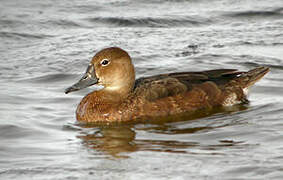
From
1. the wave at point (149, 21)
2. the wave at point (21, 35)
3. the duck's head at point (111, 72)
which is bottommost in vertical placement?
the duck's head at point (111, 72)

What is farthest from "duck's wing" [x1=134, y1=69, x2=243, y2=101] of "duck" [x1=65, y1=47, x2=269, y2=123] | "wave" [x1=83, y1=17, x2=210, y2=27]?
"wave" [x1=83, y1=17, x2=210, y2=27]

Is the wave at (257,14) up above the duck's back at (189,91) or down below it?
above

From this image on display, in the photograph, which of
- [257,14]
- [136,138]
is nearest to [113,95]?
[136,138]

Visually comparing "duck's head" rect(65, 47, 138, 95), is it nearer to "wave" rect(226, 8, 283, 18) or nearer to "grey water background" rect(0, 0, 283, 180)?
"grey water background" rect(0, 0, 283, 180)

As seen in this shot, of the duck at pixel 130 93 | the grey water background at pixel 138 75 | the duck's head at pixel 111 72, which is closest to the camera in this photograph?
the grey water background at pixel 138 75

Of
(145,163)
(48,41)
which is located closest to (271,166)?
(145,163)

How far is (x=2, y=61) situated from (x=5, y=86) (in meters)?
1.64

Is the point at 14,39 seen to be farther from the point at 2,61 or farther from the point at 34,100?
the point at 34,100

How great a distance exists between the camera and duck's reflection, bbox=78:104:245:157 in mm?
7410

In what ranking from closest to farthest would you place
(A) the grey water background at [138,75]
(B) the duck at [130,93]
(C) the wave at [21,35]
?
1. (A) the grey water background at [138,75]
2. (B) the duck at [130,93]
3. (C) the wave at [21,35]

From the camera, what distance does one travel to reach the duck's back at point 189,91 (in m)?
9.16

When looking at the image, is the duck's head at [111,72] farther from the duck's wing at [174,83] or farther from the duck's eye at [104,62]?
the duck's wing at [174,83]

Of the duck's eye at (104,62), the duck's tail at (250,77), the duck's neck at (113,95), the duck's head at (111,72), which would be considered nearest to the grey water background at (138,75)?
the duck's tail at (250,77)

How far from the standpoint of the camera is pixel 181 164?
6570mm
